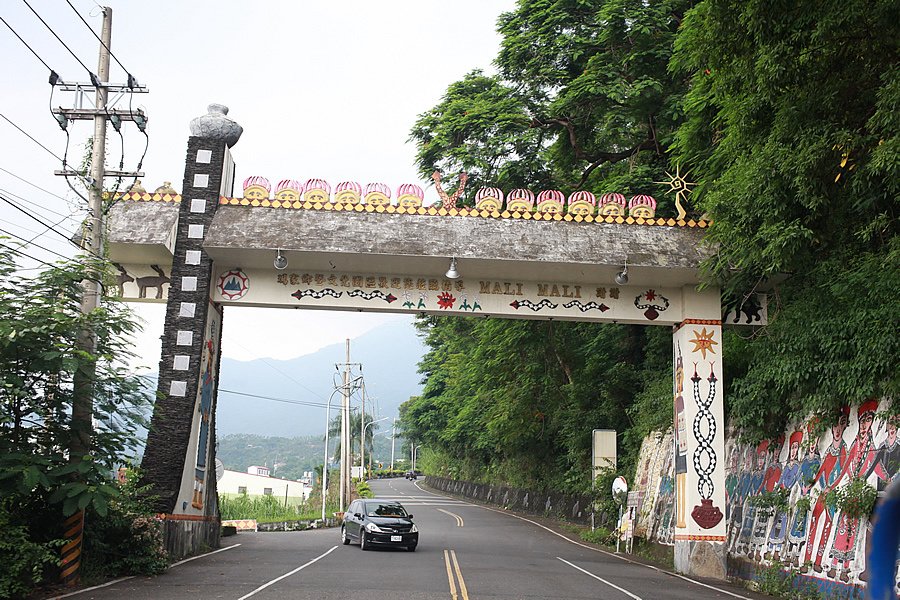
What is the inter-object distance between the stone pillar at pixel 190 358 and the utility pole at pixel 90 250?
355 cm

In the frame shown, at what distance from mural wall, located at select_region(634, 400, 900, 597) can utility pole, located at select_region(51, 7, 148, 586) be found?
12.1 m

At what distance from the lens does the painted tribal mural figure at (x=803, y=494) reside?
15.2 m

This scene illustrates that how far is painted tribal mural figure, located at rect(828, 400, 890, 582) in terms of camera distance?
13383 millimetres

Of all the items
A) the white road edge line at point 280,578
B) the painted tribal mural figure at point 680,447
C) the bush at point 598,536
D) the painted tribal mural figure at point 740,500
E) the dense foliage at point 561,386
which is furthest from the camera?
the dense foliage at point 561,386

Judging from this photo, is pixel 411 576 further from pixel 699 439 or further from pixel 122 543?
pixel 699 439

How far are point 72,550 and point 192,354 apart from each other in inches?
227

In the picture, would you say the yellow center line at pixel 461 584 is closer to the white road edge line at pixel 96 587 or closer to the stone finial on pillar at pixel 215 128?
the white road edge line at pixel 96 587

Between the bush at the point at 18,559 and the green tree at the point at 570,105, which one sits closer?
the bush at the point at 18,559

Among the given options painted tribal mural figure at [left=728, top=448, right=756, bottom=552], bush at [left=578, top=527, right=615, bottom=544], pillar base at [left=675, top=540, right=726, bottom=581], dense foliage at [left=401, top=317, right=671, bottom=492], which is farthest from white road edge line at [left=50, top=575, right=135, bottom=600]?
bush at [left=578, top=527, right=615, bottom=544]

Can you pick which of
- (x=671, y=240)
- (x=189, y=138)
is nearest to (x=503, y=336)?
(x=671, y=240)

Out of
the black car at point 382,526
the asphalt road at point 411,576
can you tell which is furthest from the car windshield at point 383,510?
the asphalt road at point 411,576

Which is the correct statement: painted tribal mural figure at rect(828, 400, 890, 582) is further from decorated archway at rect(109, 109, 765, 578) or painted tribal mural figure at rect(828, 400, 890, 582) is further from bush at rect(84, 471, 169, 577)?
bush at rect(84, 471, 169, 577)

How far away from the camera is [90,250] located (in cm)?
1444

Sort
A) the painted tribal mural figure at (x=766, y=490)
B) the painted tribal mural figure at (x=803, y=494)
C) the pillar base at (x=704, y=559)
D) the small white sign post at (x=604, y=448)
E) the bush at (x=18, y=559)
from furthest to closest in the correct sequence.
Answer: the small white sign post at (x=604, y=448), the pillar base at (x=704, y=559), the painted tribal mural figure at (x=766, y=490), the painted tribal mural figure at (x=803, y=494), the bush at (x=18, y=559)
